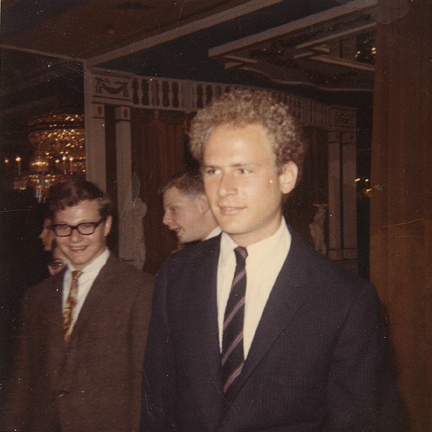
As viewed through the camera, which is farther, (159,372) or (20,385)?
(20,385)

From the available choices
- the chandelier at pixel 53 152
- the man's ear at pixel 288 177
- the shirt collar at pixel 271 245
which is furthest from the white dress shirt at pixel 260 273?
the chandelier at pixel 53 152

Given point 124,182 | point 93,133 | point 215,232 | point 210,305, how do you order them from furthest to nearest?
point 93,133
point 124,182
point 215,232
point 210,305

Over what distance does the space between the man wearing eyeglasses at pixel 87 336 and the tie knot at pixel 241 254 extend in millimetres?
367

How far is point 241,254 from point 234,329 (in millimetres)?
263

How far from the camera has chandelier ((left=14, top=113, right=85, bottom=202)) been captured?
1.56 meters

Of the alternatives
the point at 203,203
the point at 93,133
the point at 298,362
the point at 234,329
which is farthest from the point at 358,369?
the point at 93,133

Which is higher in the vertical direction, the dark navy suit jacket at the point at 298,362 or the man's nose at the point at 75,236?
the man's nose at the point at 75,236

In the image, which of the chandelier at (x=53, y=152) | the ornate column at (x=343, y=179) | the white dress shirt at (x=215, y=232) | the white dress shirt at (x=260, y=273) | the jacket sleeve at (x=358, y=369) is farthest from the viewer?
the ornate column at (x=343, y=179)

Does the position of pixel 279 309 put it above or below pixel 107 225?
below

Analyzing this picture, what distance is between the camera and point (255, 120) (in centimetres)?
131

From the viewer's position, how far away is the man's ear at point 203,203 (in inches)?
58.2

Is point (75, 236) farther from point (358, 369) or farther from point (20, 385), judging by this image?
point (358, 369)

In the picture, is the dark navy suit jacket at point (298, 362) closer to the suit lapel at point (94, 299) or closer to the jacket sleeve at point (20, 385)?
the suit lapel at point (94, 299)

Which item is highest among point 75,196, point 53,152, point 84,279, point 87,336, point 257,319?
point 53,152
